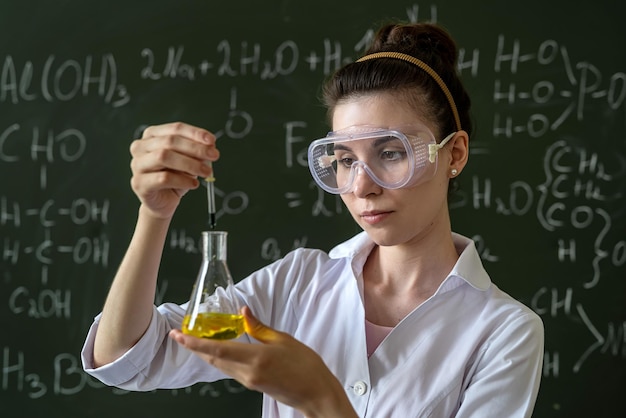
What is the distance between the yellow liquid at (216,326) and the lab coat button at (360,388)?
38 centimetres

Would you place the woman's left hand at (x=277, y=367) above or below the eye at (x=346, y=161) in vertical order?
below

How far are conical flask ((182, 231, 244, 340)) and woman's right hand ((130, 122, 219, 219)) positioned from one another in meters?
0.11

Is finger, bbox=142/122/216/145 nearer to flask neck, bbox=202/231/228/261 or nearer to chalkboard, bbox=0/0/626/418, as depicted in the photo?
flask neck, bbox=202/231/228/261

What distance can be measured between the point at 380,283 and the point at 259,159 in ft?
3.88

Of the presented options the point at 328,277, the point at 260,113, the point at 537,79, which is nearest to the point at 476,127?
the point at 537,79

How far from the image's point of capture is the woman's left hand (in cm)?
104

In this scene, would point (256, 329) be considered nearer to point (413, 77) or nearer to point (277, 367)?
point (277, 367)

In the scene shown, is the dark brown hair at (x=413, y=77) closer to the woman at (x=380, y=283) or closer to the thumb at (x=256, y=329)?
the woman at (x=380, y=283)

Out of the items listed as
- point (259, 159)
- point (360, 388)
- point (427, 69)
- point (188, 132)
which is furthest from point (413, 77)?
point (259, 159)

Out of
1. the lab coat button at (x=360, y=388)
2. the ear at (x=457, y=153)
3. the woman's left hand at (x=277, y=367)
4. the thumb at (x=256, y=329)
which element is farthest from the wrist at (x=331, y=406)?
the ear at (x=457, y=153)

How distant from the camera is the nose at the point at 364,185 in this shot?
4.81 ft

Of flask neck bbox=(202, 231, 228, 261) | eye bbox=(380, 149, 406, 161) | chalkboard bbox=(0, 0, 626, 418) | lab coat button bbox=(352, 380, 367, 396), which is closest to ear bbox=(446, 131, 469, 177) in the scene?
eye bbox=(380, 149, 406, 161)

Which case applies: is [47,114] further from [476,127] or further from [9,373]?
[476,127]

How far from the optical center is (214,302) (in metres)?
1.21
